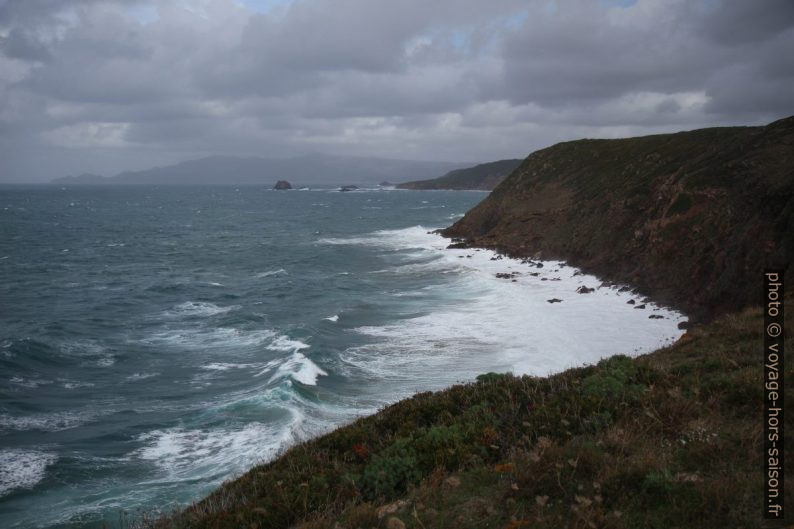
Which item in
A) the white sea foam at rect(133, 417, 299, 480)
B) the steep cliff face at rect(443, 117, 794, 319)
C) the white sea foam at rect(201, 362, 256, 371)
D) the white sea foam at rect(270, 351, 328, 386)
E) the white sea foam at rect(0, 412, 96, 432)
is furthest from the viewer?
the steep cliff face at rect(443, 117, 794, 319)

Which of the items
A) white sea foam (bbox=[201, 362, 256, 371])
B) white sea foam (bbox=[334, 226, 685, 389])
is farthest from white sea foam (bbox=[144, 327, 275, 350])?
white sea foam (bbox=[334, 226, 685, 389])

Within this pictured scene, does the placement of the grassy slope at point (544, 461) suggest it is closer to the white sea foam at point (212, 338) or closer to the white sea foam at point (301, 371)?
the white sea foam at point (301, 371)

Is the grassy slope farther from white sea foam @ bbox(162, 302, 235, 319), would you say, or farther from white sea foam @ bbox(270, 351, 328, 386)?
white sea foam @ bbox(162, 302, 235, 319)

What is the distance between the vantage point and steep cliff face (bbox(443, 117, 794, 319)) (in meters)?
26.6

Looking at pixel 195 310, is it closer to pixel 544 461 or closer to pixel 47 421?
pixel 47 421

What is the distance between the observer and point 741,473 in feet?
19.5

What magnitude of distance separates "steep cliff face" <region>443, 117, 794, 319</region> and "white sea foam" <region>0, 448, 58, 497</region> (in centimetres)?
2607

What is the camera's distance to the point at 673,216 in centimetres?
3594

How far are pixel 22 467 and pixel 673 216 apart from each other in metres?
35.8

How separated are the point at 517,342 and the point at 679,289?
11.1 meters

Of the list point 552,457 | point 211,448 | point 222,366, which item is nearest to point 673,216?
point 222,366

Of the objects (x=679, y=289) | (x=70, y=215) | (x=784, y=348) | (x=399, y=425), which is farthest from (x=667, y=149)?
(x=70, y=215)

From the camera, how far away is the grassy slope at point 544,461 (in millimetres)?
5750

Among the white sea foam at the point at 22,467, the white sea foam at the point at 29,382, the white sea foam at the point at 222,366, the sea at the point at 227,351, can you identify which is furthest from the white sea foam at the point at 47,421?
the white sea foam at the point at 222,366
